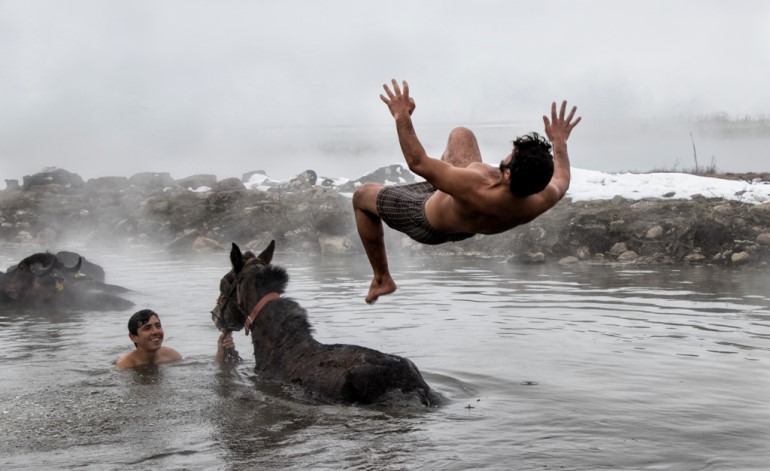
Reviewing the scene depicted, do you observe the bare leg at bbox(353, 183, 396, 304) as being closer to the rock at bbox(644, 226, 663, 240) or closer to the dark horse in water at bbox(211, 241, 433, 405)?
the dark horse in water at bbox(211, 241, 433, 405)

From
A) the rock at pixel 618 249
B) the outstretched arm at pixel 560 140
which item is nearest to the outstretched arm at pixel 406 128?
the outstretched arm at pixel 560 140

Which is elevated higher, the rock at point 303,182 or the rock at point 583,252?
the rock at point 303,182

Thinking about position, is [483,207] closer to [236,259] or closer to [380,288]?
[380,288]

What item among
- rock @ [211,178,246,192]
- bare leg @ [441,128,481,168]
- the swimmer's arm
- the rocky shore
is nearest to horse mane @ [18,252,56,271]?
the rocky shore

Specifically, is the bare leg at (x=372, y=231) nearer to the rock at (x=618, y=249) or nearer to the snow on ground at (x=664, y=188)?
the rock at (x=618, y=249)

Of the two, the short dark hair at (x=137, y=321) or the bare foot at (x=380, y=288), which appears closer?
the bare foot at (x=380, y=288)

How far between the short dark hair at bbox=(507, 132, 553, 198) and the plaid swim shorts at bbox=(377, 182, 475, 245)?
0.94 metres

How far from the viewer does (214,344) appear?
1227cm

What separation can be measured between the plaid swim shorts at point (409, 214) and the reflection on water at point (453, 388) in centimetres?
164

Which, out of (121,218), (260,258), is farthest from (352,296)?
(121,218)

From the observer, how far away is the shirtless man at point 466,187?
6.61m

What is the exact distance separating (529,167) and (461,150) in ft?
2.98

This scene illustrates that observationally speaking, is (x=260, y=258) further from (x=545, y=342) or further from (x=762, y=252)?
(x=762, y=252)

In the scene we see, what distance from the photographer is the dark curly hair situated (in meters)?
6.53
